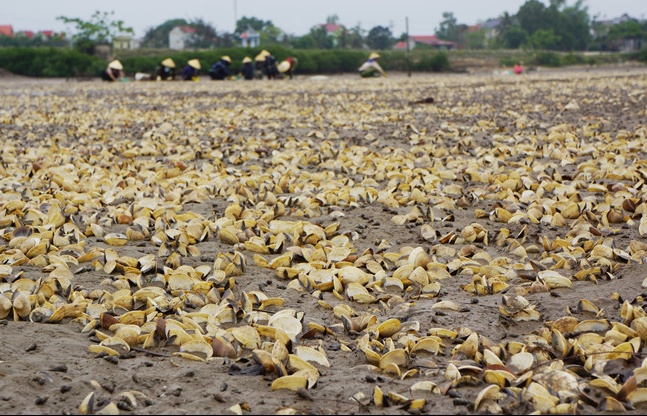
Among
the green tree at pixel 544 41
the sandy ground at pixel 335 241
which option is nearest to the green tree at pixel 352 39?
the green tree at pixel 544 41

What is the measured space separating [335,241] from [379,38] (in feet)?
235

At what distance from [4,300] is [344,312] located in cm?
119

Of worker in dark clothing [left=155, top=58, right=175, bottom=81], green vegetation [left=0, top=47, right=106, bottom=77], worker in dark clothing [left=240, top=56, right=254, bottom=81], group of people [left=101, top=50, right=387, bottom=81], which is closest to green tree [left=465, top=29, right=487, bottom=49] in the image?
green vegetation [left=0, top=47, right=106, bottom=77]

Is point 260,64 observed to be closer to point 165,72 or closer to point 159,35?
point 165,72

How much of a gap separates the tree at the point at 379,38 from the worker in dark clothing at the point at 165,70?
47.3m

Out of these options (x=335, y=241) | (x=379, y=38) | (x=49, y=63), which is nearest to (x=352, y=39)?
(x=379, y=38)

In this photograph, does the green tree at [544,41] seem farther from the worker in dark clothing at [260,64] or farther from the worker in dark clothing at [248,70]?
the worker in dark clothing at [248,70]

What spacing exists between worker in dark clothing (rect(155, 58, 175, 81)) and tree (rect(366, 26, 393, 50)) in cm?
4727

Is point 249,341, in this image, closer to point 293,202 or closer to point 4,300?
point 4,300

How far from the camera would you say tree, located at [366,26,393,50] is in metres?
72.7

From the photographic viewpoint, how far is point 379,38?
7300 cm

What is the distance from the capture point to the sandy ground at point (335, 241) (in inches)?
79.2

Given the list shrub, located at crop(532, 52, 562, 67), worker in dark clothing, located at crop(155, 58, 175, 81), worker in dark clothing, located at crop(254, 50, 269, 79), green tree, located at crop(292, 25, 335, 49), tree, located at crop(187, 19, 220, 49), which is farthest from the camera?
A: green tree, located at crop(292, 25, 335, 49)

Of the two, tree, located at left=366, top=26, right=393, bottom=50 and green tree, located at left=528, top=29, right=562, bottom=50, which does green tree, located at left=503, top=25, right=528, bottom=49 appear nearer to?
green tree, located at left=528, top=29, right=562, bottom=50
